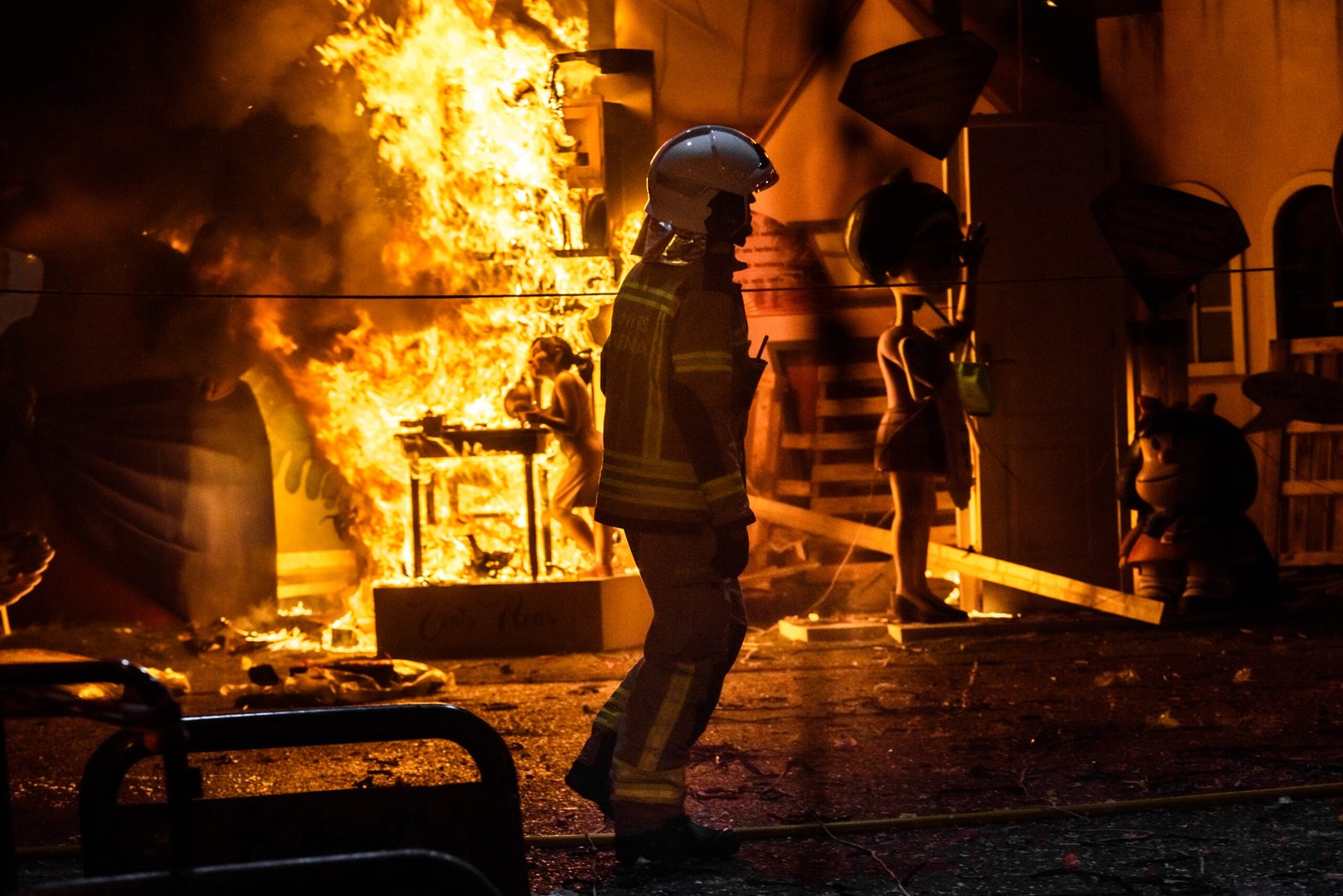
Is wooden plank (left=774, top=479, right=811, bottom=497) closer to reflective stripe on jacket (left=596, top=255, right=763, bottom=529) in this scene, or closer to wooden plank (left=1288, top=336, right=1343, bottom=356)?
wooden plank (left=1288, top=336, right=1343, bottom=356)

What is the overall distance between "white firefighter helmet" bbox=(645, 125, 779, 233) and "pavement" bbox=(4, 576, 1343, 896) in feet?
6.59

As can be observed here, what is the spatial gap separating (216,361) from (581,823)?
25.1 feet

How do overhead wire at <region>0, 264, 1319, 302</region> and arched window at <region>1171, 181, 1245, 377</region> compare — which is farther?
arched window at <region>1171, 181, 1245, 377</region>

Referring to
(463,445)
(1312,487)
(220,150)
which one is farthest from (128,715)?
(1312,487)

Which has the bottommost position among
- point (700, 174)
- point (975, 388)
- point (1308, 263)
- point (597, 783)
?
point (597, 783)

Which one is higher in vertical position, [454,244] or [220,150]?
[220,150]

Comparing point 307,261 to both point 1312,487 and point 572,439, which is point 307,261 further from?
point 1312,487

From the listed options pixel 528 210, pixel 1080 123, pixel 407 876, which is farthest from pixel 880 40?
pixel 407 876

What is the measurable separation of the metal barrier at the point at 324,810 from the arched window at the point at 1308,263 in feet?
37.2

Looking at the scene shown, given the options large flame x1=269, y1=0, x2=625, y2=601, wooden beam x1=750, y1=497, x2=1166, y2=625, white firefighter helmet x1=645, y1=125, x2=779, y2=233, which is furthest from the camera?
large flame x1=269, y1=0, x2=625, y2=601

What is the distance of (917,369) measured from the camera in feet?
30.9

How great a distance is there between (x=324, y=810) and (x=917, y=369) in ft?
23.0

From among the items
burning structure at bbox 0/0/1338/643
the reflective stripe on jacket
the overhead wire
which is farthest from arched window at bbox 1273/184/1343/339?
the reflective stripe on jacket

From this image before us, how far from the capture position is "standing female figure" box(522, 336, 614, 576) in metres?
10.4
